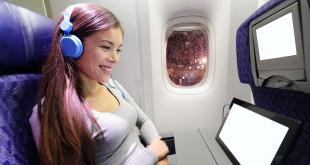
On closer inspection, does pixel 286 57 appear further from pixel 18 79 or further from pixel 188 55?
pixel 188 55

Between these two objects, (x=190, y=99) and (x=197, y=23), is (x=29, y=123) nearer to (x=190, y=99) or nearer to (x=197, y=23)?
(x=190, y=99)

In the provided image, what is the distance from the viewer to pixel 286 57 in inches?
19.4

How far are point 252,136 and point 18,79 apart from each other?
3.27 ft

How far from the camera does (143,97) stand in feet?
5.51

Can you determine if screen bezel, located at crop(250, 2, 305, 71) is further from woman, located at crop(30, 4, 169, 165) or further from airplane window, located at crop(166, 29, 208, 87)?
airplane window, located at crop(166, 29, 208, 87)

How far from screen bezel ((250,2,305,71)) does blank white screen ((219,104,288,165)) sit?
0.19 m

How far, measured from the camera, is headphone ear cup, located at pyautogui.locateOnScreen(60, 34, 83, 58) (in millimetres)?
679

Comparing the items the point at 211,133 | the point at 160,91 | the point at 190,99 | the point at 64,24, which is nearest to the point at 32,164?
the point at 64,24

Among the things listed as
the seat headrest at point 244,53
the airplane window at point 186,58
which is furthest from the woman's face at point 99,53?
the airplane window at point 186,58

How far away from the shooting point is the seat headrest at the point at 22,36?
22.2 inches

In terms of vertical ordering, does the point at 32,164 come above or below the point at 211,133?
above

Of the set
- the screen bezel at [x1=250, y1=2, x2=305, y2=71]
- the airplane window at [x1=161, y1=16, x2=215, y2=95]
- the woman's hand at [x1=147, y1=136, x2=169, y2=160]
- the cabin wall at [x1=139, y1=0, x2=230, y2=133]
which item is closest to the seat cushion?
the woman's hand at [x1=147, y1=136, x2=169, y2=160]

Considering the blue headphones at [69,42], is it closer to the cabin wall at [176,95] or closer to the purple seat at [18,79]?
the purple seat at [18,79]

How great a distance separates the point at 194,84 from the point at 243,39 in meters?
1.25
